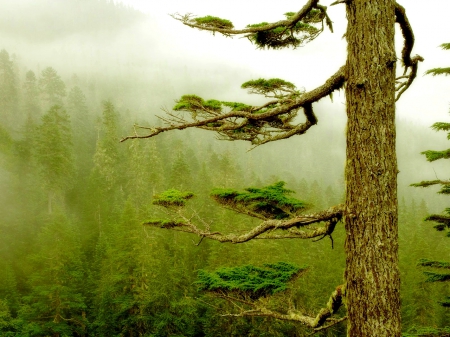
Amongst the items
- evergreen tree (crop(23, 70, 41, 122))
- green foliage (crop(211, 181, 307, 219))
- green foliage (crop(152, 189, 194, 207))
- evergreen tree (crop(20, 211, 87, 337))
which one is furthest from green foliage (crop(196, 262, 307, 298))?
evergreen tree (crop(23, 70, 41, 122))

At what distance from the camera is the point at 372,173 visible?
267 centimetres

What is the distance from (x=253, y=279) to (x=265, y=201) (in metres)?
0.97

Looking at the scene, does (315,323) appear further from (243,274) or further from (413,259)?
(413,259)

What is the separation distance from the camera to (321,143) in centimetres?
18138

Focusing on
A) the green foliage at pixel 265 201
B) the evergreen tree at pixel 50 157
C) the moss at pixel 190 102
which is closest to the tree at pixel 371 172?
the green foliage at pixel 265 201

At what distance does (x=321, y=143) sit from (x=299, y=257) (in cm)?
16774

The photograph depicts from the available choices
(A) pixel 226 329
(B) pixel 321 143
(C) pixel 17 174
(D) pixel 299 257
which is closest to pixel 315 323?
(A) pixel 226 329

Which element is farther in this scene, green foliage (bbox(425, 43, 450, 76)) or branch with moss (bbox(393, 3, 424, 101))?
green foliage (bbox(425, 43, 450, 76))

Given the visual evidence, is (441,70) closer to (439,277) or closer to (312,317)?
(439,277)

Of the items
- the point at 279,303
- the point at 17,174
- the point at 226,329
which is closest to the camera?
the point at 279,303

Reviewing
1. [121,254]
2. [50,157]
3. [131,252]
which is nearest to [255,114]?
[131,252]

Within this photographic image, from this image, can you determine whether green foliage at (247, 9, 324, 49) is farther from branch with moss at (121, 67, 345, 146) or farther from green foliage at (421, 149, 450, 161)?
green foliage at (421, 149, 450, 161)

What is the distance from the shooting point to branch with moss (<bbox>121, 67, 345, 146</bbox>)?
316 centimetres

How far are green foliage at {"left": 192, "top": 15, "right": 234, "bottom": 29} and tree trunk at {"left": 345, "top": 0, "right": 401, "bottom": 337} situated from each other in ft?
4.34
